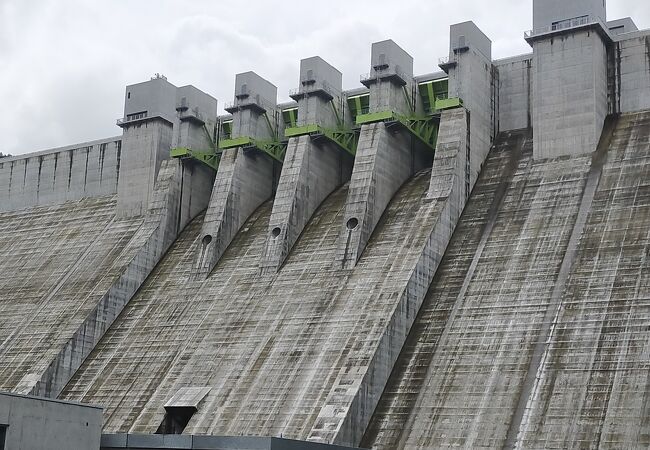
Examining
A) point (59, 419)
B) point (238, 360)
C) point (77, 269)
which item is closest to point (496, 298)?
point (238, 360)

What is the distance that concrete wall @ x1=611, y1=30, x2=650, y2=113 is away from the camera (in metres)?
42.1

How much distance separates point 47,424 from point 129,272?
20040 mm

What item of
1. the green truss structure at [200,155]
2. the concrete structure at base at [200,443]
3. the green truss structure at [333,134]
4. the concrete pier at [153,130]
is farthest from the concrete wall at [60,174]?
the concrete structure at base at [200,443]

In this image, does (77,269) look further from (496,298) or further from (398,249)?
(496,298)

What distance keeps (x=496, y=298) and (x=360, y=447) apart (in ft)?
25.1

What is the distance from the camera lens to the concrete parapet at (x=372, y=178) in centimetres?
4284

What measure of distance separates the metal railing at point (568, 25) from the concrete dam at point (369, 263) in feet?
0.52

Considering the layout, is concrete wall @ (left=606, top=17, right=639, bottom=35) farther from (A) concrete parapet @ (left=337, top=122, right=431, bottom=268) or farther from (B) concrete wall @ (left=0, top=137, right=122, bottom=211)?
(B) concrete wall @ (left=0, top=137, right=122, bottom=211)

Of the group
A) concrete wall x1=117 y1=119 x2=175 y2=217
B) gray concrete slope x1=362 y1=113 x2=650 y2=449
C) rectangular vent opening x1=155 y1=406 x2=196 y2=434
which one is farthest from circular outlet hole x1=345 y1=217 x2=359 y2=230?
concrete wall x1=117 y1=119 x2=175 y2=217

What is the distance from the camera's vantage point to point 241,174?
50.4 m

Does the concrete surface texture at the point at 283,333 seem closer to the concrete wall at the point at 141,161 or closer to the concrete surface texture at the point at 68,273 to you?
the concrete surface texture at the point at 68,273

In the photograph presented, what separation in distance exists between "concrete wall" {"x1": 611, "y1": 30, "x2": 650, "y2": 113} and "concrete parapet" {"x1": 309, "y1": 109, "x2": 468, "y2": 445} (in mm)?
6938

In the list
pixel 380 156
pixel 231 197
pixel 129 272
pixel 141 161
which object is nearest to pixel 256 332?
pixel 129 272

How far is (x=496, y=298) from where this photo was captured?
36.7 m
